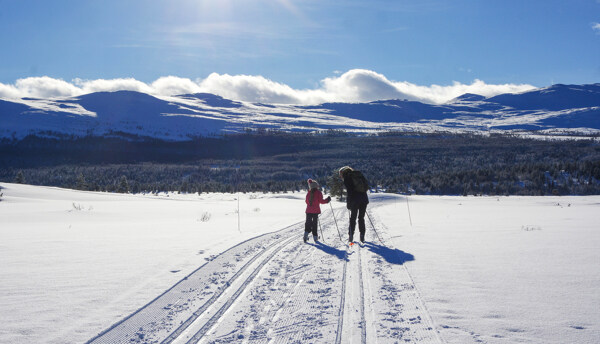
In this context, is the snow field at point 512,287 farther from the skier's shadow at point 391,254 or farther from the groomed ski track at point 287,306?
the groomed ski track at point 287,306

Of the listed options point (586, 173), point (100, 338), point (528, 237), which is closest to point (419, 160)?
point (586, 173)

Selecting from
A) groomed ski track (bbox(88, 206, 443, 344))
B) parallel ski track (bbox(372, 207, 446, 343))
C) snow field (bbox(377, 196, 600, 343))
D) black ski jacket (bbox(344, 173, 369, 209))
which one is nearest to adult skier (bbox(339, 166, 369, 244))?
black ski jacket (bbox(344, 173, 369, 209))

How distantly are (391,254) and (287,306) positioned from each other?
12.4ft

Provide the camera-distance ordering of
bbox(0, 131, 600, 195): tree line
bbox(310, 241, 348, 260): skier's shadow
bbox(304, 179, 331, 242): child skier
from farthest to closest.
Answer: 1. bbox(0, 131, 600, 195): tree line
2. bbox(304, 179, 331, 242): child skier
3. bbox(310, 241, 348, 260): skier's shadow

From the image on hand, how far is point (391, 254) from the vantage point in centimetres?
803

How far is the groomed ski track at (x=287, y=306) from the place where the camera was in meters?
3.94

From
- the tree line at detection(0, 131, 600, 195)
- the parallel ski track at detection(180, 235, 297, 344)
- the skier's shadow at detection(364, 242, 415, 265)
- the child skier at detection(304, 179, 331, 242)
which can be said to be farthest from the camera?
the tree line at detection(0, 131, 600, 195)

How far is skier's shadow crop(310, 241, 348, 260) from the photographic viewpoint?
8.05m

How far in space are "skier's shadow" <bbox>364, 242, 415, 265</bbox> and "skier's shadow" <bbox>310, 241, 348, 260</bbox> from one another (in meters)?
0.71

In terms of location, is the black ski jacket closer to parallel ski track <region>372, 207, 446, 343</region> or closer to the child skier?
the child skier

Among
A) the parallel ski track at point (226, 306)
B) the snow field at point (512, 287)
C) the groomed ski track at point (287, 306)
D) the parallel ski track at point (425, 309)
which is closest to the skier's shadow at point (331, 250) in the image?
the groomed ski track at point (287, 306)

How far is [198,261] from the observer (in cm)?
748

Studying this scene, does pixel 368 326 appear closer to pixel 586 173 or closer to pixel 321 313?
pixel 321 313

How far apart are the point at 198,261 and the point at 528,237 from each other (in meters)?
7.70
